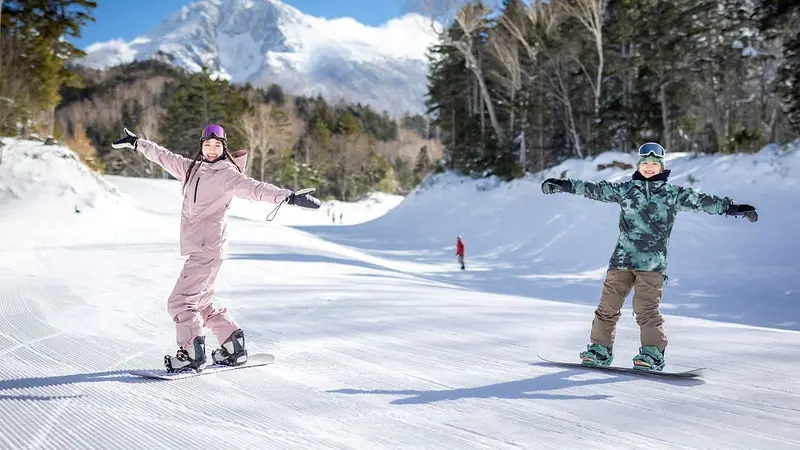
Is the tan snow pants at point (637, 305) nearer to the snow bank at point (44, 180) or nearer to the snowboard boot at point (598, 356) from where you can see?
the snowboard boot at point (598, 356)

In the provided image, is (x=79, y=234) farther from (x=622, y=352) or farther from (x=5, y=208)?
(x=622, y=352)

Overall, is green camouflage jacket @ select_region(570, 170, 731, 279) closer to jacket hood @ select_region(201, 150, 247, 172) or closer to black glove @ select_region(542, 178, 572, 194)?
black glove @ select_region(542, 178, 572, 194)

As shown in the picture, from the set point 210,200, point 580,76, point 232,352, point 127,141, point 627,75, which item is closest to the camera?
point 210,200

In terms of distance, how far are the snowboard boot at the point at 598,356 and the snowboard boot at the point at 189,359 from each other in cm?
264

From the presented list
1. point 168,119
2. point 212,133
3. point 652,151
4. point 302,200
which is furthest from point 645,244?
point 168,119

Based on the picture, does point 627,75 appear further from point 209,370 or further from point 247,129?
point 247,129

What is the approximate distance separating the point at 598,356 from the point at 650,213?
1.07 meters

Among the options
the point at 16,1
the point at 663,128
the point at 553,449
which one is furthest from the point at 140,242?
the point at 663,128

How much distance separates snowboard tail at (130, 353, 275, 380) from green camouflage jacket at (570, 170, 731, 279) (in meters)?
2.59

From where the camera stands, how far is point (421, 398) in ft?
9.49

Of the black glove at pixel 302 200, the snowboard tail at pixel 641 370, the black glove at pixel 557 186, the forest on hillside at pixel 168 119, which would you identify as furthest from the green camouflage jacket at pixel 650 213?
the forest on hillside at pixel 168 119

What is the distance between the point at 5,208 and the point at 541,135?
2417cm

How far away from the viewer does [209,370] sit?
341 centimetres

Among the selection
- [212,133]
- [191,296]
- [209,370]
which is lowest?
[209,370]
